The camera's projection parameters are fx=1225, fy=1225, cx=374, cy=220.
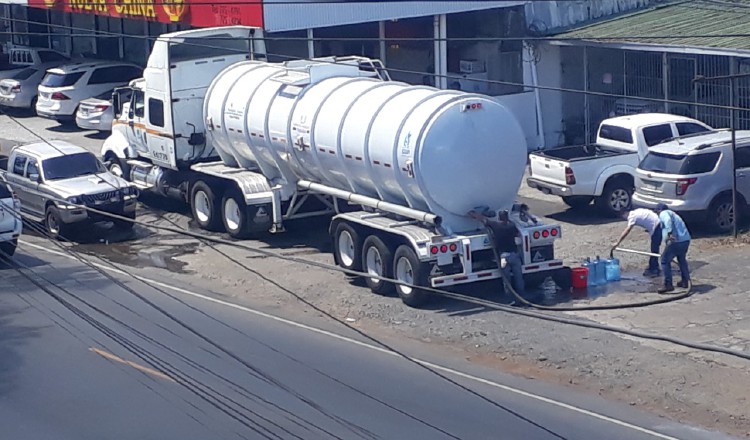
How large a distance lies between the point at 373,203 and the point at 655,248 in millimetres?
4581

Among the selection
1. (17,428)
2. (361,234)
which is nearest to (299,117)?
(361,234)

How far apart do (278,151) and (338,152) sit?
212cm

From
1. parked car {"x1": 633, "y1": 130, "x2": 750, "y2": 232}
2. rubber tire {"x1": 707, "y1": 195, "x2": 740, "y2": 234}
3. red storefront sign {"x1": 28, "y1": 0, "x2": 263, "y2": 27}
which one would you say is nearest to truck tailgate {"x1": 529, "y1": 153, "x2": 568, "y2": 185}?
parked car {"x1": 633, "y1": 130, "x2": 750, "y2": 232}

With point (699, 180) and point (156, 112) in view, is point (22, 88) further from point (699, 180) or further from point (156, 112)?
point (699, 180)

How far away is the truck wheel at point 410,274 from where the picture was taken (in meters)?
18.4

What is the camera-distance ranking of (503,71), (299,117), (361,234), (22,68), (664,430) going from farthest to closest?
(22,68)
(503,71)
(299,117)
(361,234)
(664,430)

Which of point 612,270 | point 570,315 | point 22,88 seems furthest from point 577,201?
point 22,88

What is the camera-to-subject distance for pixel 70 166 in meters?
25.3

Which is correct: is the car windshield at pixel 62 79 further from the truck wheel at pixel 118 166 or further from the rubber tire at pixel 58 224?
the rubber tire at pixel 58 224

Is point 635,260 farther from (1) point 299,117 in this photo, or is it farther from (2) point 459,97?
(1) point 299,117

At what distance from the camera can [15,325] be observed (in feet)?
60.7

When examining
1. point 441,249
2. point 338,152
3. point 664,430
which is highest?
point 338,152

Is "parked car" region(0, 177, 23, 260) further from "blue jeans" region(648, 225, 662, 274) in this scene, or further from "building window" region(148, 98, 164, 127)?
"blue jeans" region(648, 225, 662, 274)

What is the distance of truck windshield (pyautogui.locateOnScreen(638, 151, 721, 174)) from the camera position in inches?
866
